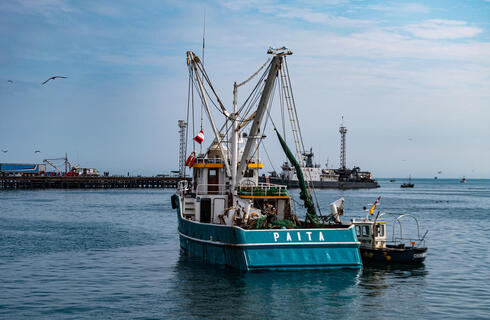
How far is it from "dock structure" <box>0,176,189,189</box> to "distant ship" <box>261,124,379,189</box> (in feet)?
110

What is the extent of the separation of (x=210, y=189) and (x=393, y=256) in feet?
39.4

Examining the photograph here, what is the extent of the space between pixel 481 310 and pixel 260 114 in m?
14.8

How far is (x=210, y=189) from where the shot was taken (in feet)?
113

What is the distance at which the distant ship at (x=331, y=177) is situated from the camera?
164 m

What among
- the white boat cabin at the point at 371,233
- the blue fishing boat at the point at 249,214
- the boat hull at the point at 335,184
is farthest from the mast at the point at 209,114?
the boat hull at the point at 335,184

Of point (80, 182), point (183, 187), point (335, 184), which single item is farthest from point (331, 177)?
point (183, 187)

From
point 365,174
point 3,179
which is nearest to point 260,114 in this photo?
point 3,179

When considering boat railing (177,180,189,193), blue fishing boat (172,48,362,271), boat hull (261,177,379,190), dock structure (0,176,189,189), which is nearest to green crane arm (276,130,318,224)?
blue fishing boat (172,48,362,271)

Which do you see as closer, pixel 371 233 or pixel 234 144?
pixel 371 233

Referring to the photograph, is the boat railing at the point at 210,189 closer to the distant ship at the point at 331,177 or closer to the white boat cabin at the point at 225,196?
the white boat cabin at the point at 225,196

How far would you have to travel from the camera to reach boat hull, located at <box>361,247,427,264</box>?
1196 inches

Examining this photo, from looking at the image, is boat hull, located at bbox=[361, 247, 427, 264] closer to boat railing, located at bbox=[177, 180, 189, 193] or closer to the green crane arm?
the green crane arm

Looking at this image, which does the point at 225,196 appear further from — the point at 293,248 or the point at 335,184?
the point at 335,184

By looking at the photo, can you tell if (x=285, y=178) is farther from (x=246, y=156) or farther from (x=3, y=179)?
(x=246, y=156)
